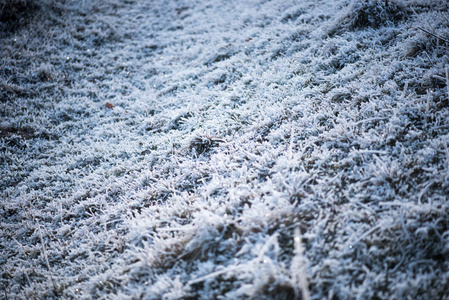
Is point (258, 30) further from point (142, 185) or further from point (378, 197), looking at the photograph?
point (378, 197)

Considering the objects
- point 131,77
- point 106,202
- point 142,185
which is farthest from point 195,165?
point 131,77

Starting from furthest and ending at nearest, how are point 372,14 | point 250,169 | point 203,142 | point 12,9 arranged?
point 12,9 → point 372,14 → point 203,142 → point 250,169

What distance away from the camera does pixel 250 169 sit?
10.2 feet

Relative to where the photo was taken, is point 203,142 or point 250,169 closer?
point 250,169

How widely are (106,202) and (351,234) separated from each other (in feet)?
11.2

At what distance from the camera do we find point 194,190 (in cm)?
318

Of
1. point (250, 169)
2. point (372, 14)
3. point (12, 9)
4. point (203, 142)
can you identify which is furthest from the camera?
point (12, 9)

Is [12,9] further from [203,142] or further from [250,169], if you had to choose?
[250,169]

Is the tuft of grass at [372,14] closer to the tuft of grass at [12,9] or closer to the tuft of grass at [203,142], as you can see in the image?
the tuft of grass at [203,142]

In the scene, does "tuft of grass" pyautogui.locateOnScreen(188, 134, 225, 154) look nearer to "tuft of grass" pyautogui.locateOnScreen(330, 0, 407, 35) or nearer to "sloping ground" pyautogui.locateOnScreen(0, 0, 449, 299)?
"sloping ground" pyautogui.locateOnScreen(0, 0, 449, 299)

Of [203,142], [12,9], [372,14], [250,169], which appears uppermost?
[12,9]

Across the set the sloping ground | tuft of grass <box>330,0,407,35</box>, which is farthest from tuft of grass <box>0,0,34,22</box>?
tuft of grass <box>330,0,407,35</box>

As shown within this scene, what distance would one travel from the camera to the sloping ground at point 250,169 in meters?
1.93

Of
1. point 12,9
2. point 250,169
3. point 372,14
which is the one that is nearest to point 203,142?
point 250,169
